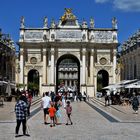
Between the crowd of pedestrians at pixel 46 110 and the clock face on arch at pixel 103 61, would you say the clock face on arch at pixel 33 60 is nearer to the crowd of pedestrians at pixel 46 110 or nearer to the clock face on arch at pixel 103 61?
the clock face on arch at pixel 103 61

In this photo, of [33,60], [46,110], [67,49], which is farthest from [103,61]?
[46,110]

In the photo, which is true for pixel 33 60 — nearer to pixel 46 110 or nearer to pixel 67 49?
pixel 67 49

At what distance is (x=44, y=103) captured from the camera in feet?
80.8

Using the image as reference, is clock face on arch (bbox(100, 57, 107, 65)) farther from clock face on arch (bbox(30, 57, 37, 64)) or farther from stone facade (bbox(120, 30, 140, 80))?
clock face on arch (bbox(30, 57, 37, 64))

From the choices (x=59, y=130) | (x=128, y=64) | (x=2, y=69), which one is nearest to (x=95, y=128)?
(x=59, y=130)

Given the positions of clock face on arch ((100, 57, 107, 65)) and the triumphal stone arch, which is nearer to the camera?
the triumphal stone arch

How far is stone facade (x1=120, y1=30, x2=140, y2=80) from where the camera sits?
75.1 metres

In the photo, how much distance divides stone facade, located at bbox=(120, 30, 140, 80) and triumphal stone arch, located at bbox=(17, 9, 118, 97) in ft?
10.9

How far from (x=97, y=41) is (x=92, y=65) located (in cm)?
460

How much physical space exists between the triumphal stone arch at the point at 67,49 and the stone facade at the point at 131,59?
3.32 meters

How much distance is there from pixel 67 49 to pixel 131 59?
12.0 meters

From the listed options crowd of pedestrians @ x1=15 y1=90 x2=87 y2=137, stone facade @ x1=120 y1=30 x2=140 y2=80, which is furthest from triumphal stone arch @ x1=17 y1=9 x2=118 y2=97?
crowd of pedestrians @ x1=15 y1=90 x2=87 y2=137

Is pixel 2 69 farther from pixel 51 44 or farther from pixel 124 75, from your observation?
pixel 124 75

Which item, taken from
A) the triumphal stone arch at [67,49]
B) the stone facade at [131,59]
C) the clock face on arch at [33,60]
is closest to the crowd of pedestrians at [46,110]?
the stone facade at [131,59]
